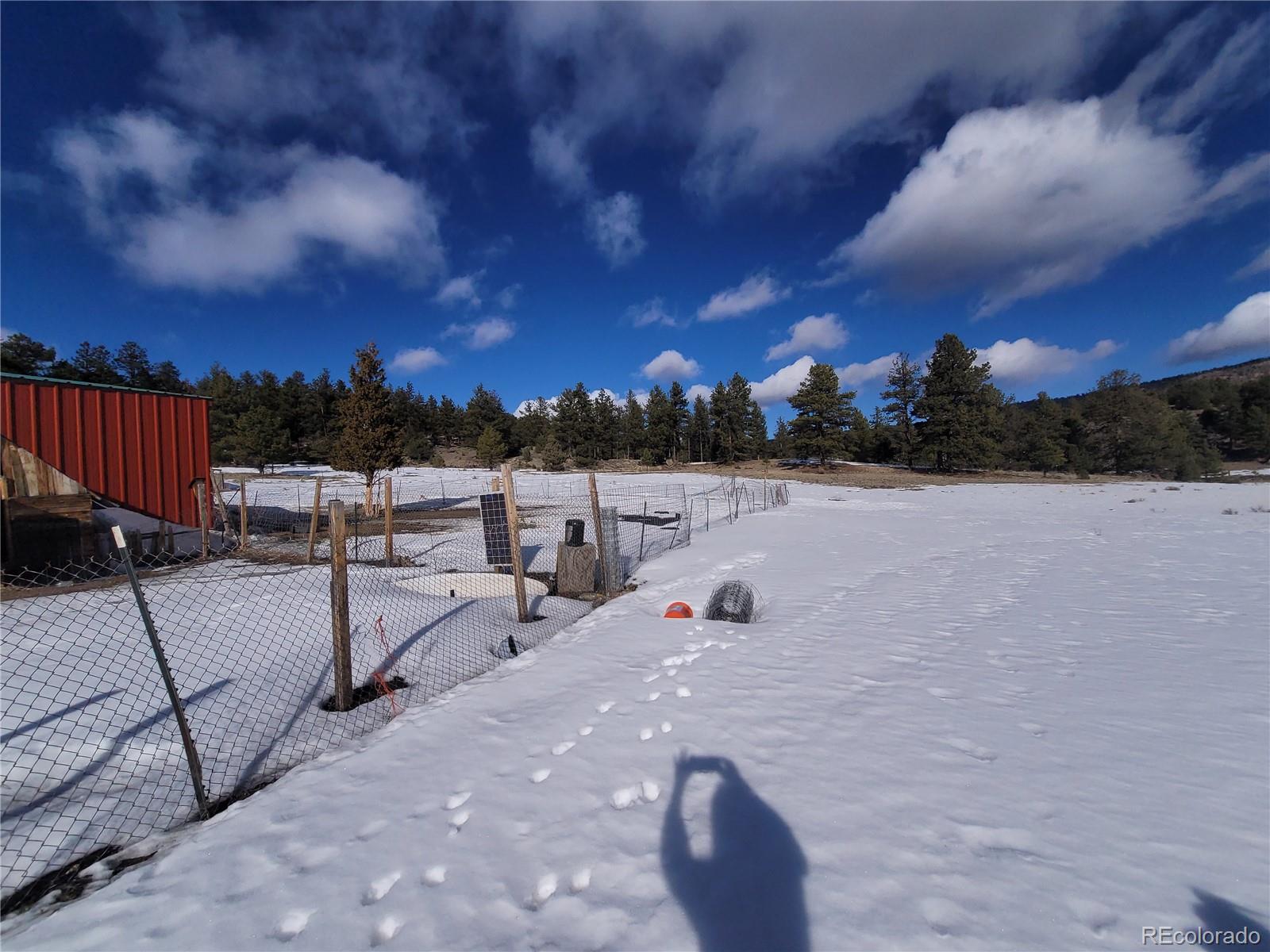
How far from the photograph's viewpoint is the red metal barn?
8.59m

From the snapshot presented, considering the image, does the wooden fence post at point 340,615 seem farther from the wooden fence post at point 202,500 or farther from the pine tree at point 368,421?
the pine tree at point 368,421

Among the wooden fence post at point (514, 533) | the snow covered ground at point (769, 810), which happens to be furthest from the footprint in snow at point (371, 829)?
the wooden fence post at point (514, 533)

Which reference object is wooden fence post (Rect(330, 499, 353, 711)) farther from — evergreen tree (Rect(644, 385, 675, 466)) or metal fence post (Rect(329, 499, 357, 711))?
evergreen tree (Rect(644, 385, 675, 466))

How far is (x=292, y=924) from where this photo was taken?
219 centimetres

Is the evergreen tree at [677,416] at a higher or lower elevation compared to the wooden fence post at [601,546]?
higher

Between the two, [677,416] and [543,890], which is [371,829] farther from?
[677,416]

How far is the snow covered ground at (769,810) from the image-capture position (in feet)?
7.06

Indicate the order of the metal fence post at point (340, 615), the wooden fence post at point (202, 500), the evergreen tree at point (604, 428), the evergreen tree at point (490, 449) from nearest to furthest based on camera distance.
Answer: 1. the metal fence post at point (340, 615)
2. the wooden fence post at point (202, 500)
3. the evergreen tree at point (490, 449)
4. the evergreen tree at point (604, 428)

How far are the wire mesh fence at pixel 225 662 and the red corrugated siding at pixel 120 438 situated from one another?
67.6 inches

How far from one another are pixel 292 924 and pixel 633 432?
63.9m

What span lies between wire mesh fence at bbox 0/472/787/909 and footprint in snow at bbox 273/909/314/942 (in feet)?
4.86

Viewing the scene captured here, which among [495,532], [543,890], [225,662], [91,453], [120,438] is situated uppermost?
[120,438]

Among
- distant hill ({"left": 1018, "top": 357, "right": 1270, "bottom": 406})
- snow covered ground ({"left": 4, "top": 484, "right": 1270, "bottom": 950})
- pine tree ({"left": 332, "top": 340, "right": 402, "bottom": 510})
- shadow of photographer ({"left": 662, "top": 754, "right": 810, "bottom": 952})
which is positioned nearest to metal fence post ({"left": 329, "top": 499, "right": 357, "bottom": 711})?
snow covered ground ({"left": 4, "top": 484, "right": 1270, "bottom": 950})

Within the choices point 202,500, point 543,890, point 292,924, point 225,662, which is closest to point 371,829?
point 292,924
